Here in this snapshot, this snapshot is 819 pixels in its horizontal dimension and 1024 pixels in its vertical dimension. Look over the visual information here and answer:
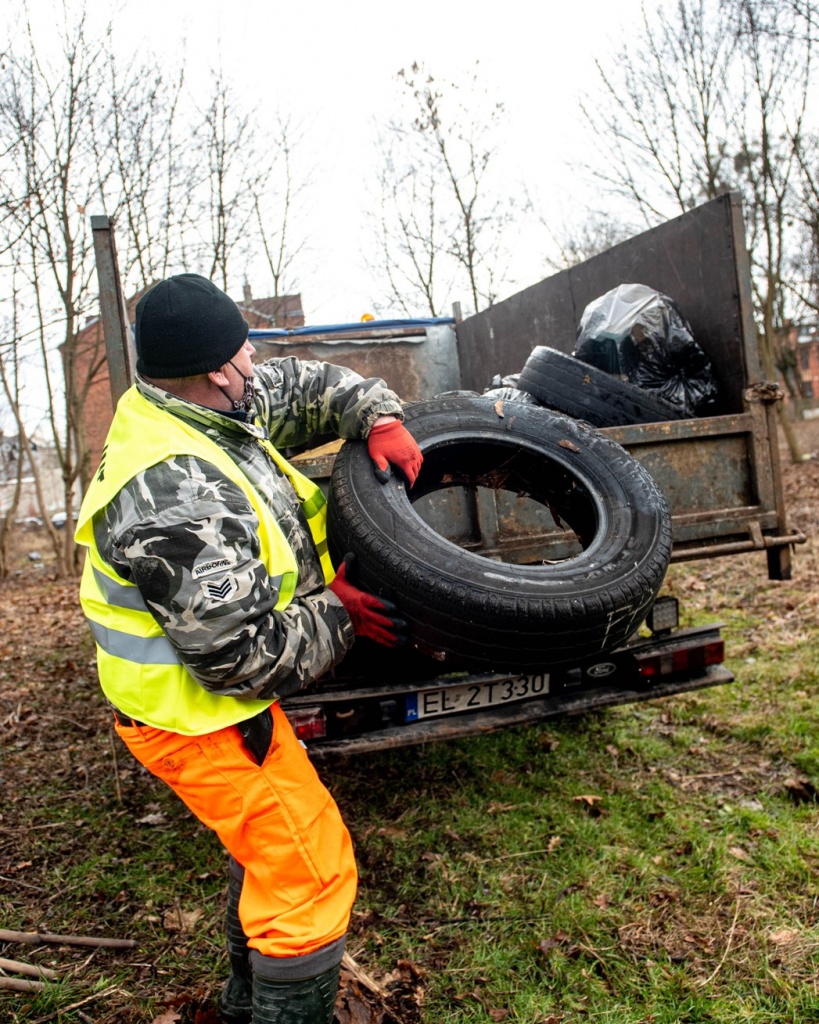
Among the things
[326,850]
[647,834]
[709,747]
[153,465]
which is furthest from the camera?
[709,747]

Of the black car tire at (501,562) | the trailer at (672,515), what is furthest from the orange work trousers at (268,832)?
the trailer at (672,515)

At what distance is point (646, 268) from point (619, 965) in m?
3.42

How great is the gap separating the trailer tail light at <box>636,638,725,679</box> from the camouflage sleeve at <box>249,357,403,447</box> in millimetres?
1445

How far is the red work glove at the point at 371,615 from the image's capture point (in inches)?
83.1

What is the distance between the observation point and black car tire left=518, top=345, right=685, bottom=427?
362cm

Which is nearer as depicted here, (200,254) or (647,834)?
(647,834)

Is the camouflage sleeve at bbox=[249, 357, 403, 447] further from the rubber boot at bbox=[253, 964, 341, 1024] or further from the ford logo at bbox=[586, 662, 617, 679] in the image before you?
the rubber boot at bbox=[253, 964, 341, 1024]

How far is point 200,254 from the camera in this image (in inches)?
442

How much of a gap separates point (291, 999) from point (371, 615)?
913 mm

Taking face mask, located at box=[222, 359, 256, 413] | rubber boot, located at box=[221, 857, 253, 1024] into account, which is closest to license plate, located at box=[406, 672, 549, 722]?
rubber boot, located at box=[221, 857, 253, 1024]

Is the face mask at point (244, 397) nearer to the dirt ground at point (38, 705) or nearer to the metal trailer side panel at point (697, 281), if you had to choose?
the dirt ground at point (38, 705)

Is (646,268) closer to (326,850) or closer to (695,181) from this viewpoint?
(326,850)

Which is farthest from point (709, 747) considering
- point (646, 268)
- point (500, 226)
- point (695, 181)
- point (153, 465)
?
point (500, 226)

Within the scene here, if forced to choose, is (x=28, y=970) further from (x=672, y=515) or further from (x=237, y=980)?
(x=672, y=515)
